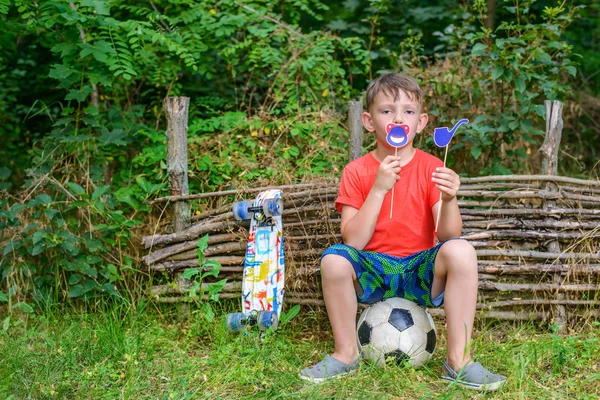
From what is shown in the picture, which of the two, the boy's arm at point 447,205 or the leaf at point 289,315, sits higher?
the boy's arm at point 447,205

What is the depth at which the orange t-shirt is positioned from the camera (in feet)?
10.2

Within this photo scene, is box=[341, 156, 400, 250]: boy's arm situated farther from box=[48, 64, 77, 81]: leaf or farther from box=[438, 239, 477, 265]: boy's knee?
box=[48, 64, 77, 81]: leaf

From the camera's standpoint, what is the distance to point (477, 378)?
9.08ft

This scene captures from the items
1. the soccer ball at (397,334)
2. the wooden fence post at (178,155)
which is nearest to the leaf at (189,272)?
the wooden fence post at (178,155)

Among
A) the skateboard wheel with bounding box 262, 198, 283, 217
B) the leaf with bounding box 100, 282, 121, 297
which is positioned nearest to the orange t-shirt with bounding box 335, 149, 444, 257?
the skateboard wheel with bounding box 262, 198, 283, 217

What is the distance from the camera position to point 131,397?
110 inches

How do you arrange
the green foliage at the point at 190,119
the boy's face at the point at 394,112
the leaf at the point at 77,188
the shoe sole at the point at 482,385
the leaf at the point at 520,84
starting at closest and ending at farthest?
the shoe sole at the point at 482,385, the boy's face at the point at 394,112, the leaf at the point at 77,188, the green foliage at the point at 190,119, the leaf at the point at 520,84

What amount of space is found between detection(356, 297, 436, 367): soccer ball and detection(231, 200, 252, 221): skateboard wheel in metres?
1.02

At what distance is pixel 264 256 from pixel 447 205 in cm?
117

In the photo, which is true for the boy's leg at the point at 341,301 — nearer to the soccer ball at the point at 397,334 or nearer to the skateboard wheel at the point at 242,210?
the soccer ball at the point at 397,334

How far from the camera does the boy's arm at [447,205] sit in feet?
9.04

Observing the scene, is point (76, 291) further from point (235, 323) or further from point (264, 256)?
point (264, 256)

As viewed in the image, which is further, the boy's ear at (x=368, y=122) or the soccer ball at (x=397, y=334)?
the boy's ear at (x=368, y=122)

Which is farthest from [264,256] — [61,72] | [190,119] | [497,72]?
[190,119]
